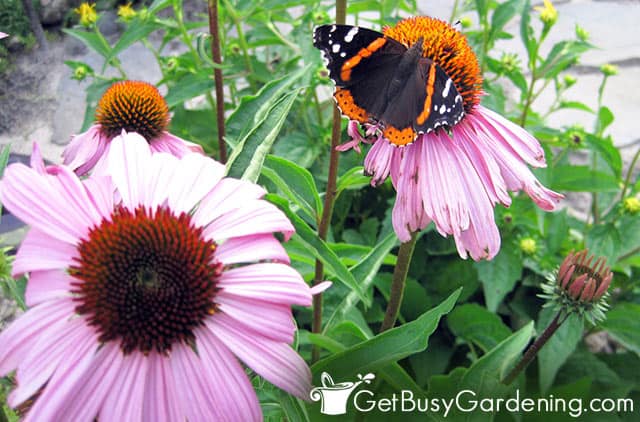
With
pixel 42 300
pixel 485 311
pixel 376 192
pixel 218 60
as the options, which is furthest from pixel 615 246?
pixel 42 300

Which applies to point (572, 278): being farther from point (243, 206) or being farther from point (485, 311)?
point (243, 206)

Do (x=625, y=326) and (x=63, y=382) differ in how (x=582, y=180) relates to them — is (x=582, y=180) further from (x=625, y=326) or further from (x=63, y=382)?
(x=63, y=382)

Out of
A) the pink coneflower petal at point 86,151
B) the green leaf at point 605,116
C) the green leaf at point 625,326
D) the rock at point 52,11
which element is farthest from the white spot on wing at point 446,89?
the rock at point 52,11

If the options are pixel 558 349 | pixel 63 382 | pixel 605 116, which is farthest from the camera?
pixel 605 116

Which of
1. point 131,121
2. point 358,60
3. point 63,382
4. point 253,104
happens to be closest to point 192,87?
point 131,121

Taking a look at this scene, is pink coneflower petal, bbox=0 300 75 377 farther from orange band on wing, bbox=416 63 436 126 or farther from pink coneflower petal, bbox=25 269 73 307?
orange band on wing, bbox=416 63 436 126

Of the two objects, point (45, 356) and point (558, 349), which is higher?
point (45, 356)

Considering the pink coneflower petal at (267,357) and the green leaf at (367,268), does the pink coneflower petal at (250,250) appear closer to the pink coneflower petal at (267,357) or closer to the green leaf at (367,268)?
the pink coneflower petal at (267,357)
